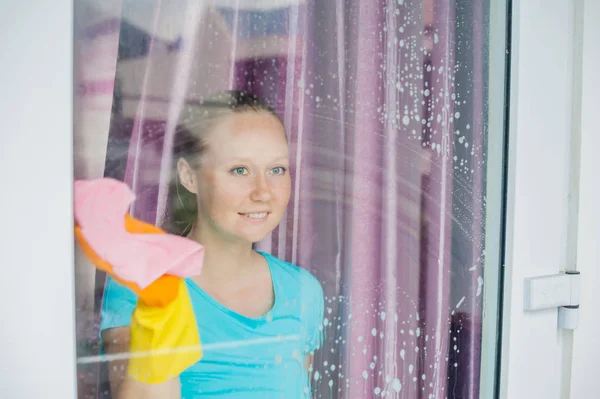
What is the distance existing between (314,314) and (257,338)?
0.11m

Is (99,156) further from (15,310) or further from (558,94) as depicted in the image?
(558,94)

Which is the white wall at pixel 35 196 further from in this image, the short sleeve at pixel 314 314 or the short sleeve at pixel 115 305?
the short sleeve at pixel 314 314

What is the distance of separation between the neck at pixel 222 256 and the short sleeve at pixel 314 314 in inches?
4.7

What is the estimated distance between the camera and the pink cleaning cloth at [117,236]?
0.75m

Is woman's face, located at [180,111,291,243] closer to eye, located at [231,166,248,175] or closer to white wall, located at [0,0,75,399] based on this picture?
eye, located at [231,166,248,175]

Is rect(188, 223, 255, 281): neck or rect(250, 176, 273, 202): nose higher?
rect(250, 176, 273, 202): nose

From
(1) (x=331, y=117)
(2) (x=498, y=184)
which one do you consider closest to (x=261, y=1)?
(1) (x=331, y=117)

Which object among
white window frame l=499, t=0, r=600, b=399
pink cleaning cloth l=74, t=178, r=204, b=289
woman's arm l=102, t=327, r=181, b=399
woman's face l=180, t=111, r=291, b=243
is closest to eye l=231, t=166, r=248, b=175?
woman's face l=180, t=111, r=291, b=243

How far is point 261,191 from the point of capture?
866 millimetres

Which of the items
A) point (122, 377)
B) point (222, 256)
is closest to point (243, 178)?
point (222, 256)

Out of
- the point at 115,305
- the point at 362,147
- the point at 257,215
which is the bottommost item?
the point at 115,305

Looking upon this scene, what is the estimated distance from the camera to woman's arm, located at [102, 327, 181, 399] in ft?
2.54

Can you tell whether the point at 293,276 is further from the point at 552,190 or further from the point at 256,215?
the point at 552,190

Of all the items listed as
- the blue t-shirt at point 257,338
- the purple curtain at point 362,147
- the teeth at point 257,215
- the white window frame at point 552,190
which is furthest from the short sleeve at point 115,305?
the white window frame at point 552,190
